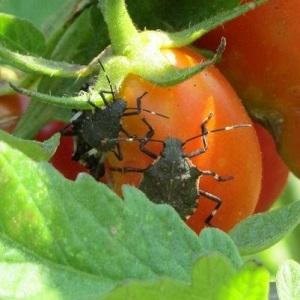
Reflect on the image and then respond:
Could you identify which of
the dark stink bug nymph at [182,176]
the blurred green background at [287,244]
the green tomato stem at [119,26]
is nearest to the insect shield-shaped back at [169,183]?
the dark stink bug nymph at [182,176]

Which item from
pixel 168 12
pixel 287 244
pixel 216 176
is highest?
pixel 168 12

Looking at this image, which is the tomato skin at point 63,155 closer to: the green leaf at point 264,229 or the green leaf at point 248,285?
the green leaf at point 264,229

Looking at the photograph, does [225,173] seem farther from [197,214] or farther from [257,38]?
[257,38]

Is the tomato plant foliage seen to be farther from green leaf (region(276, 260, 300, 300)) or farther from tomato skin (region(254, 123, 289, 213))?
tomato skin (region(254, 123, 289, 213))

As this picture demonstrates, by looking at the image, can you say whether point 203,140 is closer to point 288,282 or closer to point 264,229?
point 264,229

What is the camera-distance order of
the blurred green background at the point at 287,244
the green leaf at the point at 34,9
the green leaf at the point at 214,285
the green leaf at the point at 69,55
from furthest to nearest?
the blurred green background at the point at 287,244 → the green leaf at the point at 34,9 → the green leaf at the point at 69,55 → the green leaf at the point at 214,285

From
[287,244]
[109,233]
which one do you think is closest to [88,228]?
[109,233]

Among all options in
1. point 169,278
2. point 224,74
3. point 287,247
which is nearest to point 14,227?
point 169,278
